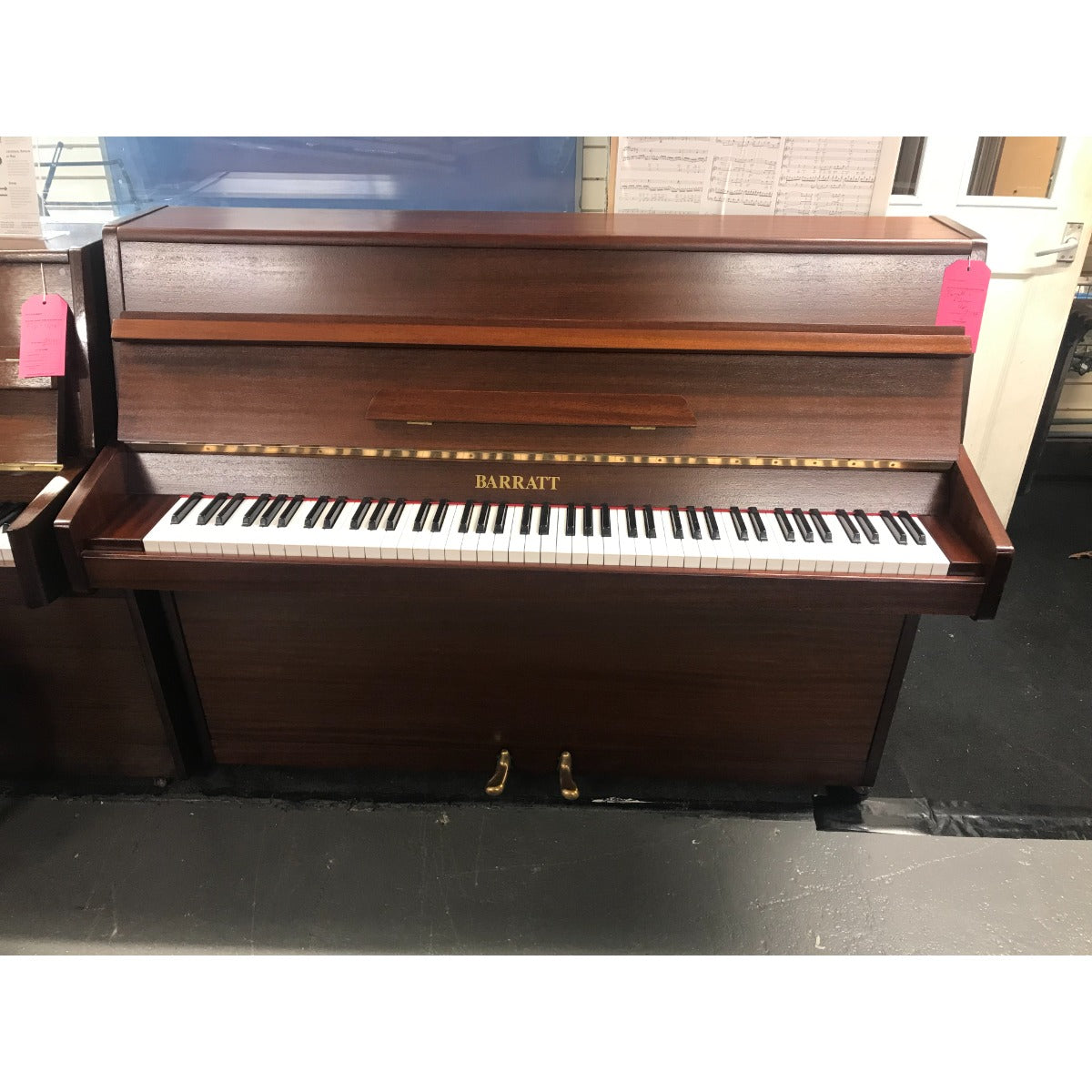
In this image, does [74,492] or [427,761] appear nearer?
[74,492]

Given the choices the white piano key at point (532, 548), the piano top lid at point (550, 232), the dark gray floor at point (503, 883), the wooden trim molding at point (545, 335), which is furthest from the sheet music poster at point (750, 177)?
the dark gray floor at point (503, 883)

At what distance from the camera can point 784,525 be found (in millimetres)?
1993

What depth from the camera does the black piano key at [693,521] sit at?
1.97 metres

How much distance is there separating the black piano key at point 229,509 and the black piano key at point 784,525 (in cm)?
138

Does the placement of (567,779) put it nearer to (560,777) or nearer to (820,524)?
(560,777)

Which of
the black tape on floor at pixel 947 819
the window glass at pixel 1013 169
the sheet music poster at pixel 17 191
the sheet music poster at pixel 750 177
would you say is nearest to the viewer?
the black tape on floor at pixel 947 819

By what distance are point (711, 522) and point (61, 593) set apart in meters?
1.63

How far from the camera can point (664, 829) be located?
2.35m

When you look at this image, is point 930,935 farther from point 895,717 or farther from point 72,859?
point 72,859

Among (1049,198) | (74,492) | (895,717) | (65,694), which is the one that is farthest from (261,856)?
(1049,198)

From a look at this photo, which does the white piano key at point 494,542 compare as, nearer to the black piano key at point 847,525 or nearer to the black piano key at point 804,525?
the black piano key at point 804,525

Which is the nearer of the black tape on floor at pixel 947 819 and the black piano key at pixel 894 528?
the black piano key at pixel 894 528

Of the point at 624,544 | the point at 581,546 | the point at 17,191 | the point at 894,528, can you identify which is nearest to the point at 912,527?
the point at 894,528

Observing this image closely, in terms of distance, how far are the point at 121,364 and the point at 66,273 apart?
0.26 metres
